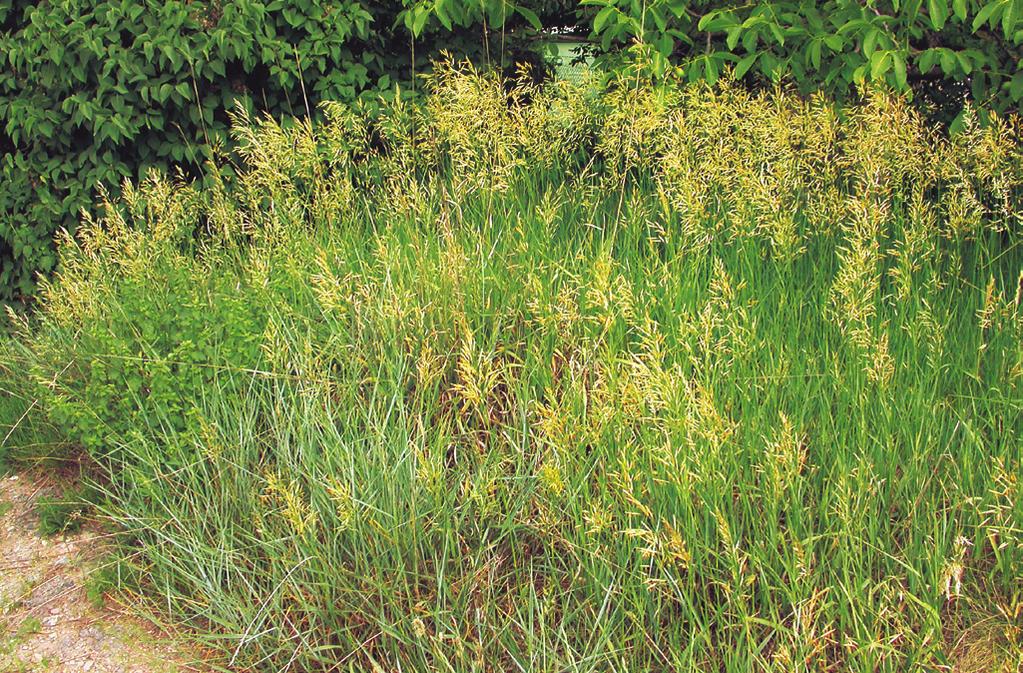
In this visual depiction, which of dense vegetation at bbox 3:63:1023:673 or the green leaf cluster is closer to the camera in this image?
dense vegetation at bbox 3:63:1023:673

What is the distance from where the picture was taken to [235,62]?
5.35 m

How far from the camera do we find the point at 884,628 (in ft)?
8.59

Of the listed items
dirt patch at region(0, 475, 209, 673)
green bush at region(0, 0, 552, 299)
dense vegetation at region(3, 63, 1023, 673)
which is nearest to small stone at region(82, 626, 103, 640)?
dirt patch at region(0, 475, 209, 673)

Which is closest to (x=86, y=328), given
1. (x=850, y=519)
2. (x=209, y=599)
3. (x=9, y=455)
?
(x=9, y=455)

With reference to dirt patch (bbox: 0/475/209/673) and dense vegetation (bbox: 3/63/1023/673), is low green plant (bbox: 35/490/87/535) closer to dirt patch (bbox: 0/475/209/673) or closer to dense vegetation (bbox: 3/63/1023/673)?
dirt patch (bbox: 0/475/209/673)

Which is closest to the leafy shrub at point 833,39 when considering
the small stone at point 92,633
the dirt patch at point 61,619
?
the dirt patch at point 61,619

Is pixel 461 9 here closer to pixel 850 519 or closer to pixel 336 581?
pixel 336 581

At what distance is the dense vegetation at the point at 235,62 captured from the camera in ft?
15.0

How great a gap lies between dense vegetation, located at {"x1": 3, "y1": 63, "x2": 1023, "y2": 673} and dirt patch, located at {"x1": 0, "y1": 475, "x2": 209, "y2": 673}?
0.14 m

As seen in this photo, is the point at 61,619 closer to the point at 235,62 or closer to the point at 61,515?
the point at 61,515

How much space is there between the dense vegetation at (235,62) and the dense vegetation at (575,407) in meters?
0.38

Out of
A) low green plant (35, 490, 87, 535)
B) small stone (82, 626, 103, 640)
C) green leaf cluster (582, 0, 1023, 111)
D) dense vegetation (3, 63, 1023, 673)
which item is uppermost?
green leaf cluster (582, 0, 1023, 111)

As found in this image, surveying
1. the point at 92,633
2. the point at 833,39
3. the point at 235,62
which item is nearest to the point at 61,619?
the point at 92,633

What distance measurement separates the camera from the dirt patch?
3158 millimetres
